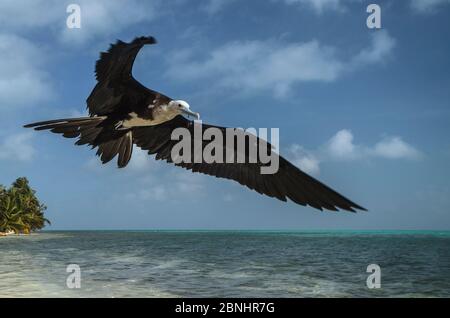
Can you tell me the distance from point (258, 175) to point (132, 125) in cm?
199

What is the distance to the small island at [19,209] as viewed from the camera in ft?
150

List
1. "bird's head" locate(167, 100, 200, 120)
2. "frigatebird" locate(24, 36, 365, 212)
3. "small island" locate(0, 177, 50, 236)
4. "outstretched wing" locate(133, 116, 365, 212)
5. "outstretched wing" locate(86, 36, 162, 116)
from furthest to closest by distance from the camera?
1. "small island" locate(0, 177, 50, 236)
2. "bird's head" locate(167, 100, 200, 120)
3. "outstretched wing" locate(133, 116, 365, 212)
4. "frigatebird" locate(24, 36, 365, 212)
5. "outstretched wing" locate(86, 36, 162, 116)

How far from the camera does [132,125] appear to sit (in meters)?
6.36

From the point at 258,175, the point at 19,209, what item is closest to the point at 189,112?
the point at 258,175

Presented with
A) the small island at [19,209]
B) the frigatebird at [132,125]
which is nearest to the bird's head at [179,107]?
the frigatebird at [132,125]

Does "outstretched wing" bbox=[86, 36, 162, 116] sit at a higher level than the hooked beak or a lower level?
higher

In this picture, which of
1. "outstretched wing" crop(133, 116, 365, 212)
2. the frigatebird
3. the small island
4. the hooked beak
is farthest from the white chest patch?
the small island

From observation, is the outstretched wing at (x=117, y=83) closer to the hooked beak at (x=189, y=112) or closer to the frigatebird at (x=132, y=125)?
the frigatebird at (x=132, y=125)

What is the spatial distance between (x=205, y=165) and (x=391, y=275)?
18.6m

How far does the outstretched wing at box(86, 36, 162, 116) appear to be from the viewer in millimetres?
5234

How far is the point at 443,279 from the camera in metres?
22.6

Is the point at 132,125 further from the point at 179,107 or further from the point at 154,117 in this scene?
the point at 179,107

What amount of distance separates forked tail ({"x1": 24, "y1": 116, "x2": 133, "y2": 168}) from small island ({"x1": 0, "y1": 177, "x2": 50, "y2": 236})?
42702mm

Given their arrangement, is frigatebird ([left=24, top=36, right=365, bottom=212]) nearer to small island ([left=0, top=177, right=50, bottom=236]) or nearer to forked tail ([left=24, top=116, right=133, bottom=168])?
forked tail ([left=24, top=116, right=133, bottom=168])
